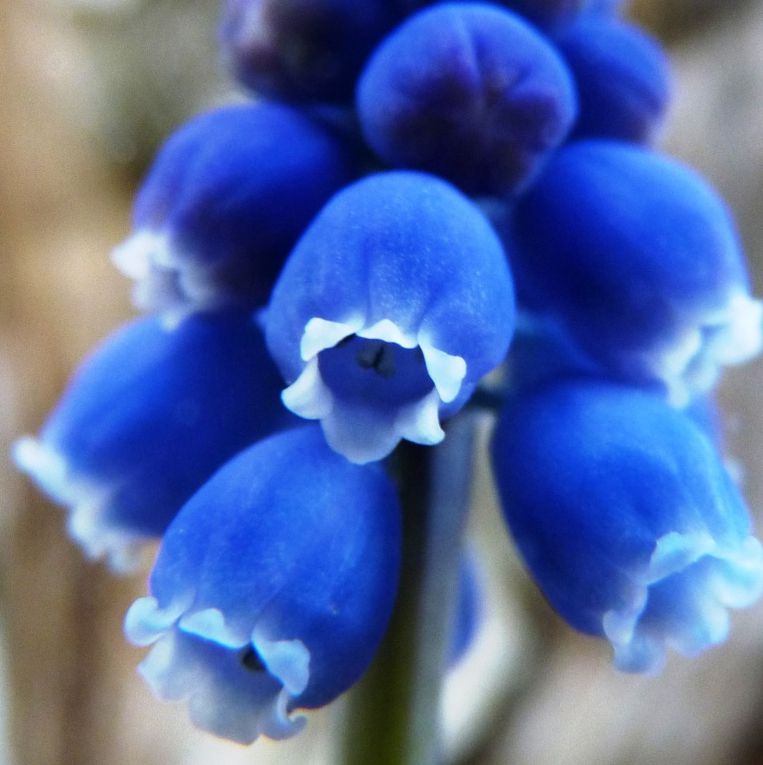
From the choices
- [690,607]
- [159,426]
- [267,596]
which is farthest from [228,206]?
[690,607]

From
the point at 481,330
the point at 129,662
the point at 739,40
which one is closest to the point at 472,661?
the point at 129,662

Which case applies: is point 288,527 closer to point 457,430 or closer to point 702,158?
point 457,430

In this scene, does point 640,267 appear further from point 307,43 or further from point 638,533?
point 307,43

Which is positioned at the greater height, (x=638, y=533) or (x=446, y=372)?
(x=446, y=372)

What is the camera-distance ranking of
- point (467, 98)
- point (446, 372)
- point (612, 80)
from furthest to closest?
point (612, 80), point (467, 98), point (446, 372)

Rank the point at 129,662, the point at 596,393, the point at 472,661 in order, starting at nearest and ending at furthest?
the point at 596,393
the point at 129,662
the point at 472,661

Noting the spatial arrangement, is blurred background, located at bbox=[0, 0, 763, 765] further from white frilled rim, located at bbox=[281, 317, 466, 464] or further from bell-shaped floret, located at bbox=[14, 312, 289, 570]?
white frilled rim, located at bbox=[281, 317, 466, 464]

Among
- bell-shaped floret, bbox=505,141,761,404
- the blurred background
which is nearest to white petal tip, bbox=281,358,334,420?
bell-shaped floret, bbox=505,141,761,404
